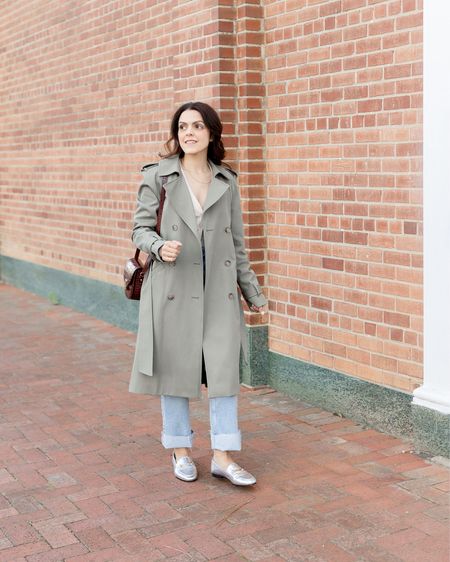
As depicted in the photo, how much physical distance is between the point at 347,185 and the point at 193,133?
1.39 m

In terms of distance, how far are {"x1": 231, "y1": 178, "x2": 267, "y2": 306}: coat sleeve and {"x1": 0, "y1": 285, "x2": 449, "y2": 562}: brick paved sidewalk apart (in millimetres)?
943

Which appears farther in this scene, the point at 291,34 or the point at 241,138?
the point at 241,138

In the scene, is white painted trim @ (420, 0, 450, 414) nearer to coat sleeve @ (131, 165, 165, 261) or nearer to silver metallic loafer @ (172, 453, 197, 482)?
silver metallic loafer @ (172, 453, 197, 482)

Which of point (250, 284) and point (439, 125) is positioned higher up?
point (439, 125)

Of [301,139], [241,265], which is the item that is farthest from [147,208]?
[301,139]

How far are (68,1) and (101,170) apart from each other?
6.36 ft

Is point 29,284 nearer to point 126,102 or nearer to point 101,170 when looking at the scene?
point 101,170

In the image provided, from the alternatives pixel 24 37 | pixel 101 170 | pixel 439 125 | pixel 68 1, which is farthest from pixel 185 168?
pixel 24 37

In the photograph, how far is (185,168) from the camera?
4.90 meters

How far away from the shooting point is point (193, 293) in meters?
4.79

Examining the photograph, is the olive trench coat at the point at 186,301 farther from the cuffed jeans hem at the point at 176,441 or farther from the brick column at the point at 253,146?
the brick column at the point at 253,146

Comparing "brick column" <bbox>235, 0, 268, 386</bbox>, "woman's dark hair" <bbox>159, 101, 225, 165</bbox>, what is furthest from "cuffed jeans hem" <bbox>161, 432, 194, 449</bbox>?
"brick column" <bbox>235, 0, 268, 386</bbox>

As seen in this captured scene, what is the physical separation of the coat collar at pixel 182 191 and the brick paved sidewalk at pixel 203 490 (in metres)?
1.39

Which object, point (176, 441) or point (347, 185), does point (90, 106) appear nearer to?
point (347, 185)
